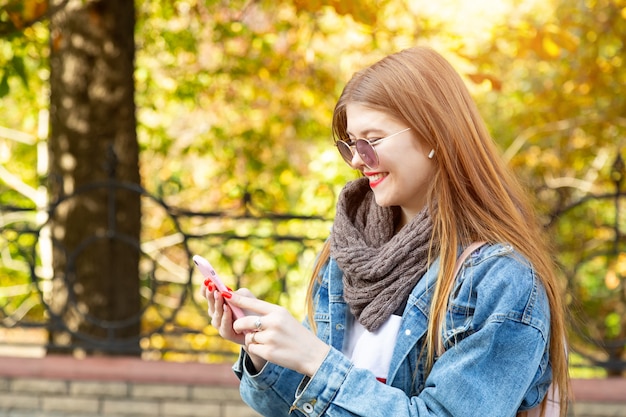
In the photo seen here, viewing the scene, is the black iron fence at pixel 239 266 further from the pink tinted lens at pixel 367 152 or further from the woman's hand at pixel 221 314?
the woman's hand at pixel 221 314

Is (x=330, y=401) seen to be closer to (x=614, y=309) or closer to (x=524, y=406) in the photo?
(x=524, y=406)

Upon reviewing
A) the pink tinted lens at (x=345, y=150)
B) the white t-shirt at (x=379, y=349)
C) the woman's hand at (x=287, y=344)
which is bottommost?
the white t-shirt at (x=379, y=349)

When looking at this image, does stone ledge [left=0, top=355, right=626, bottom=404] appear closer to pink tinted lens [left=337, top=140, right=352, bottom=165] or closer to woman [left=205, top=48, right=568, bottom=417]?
woman [left=205, top=48, right=568, bottom=417]

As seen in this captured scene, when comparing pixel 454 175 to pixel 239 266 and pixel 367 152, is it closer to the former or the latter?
pixel 367 152

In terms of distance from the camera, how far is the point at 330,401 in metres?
1.67

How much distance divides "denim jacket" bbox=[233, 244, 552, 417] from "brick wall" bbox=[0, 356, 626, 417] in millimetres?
2946

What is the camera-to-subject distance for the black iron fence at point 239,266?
4727 mm

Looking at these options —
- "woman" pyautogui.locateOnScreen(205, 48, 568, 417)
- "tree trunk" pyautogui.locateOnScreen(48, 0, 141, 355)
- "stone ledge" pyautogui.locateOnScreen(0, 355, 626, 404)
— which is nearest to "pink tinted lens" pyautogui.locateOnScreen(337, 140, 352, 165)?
"woman" pyautogui.locateOnScreen(205, 48, 568, 417)

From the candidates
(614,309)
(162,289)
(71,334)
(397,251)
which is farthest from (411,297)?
(162,289)

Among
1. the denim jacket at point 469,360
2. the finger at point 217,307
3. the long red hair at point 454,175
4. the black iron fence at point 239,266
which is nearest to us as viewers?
the denim jacket at point 469,360

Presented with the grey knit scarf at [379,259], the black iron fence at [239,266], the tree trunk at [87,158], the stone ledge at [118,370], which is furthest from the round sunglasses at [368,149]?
the tree trunk at [87,158]

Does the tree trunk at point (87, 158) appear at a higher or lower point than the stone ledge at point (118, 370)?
higher

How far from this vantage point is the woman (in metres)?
1.64

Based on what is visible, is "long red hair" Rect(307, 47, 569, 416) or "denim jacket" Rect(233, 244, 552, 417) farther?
"long red hair" Rect(307, 47, 569, 416)
